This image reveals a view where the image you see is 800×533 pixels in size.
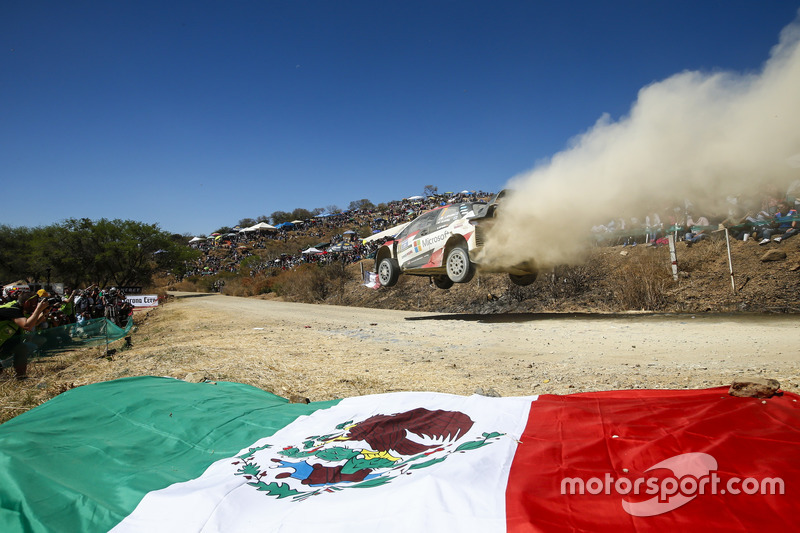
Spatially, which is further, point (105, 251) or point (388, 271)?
point (105, 251)

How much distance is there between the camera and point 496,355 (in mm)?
8383

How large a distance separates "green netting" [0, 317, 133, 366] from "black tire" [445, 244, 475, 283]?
902 cm

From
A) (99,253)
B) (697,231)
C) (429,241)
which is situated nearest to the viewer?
(429,241)

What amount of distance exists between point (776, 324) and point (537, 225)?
526cm

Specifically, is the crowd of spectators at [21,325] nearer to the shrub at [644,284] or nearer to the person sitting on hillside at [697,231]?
the shrub at [644,284]

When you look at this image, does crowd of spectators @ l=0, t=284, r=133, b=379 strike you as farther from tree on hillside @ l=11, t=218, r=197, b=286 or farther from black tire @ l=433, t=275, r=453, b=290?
tree on hillside @ l=11, t=218, r=197, b=286

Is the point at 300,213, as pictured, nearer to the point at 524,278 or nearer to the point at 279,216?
the point at 279,216

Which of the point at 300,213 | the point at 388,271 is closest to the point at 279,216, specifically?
the point at 300,213

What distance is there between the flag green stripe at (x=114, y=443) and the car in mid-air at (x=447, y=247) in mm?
6612

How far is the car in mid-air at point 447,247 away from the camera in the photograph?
1086 cm

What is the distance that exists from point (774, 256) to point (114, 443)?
54.4ft

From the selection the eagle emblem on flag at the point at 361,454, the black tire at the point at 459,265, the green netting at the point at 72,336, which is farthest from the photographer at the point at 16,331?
the black tire at the point at 459,265

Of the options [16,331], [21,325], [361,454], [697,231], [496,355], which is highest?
[697,231]

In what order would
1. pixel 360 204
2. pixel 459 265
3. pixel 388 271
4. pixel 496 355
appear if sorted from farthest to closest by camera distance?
pixel 360 204, pixel 388 271, pixel 459 265, pixel 496 355
